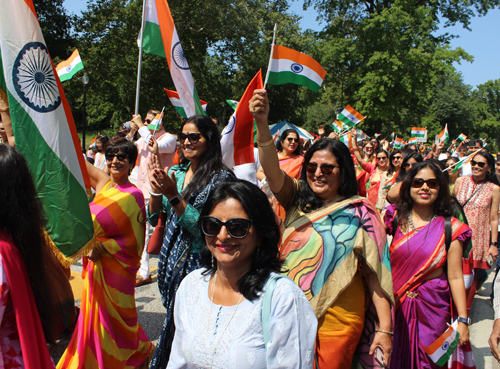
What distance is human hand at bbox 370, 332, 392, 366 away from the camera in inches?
87.4

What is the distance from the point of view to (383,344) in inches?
87.6

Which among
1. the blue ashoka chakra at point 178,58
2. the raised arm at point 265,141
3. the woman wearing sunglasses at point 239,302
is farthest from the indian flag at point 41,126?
the blue ashoka chakra at point 178,58

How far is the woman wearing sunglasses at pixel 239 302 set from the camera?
1.47 m

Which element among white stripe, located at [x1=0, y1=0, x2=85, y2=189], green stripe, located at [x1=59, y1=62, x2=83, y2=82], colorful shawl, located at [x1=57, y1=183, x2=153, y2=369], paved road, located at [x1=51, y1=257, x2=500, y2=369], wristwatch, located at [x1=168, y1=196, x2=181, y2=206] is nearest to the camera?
white stripe, located at [x1=0, y1=0, x2=85, y2=189]

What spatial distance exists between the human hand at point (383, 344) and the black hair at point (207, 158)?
1352 mm

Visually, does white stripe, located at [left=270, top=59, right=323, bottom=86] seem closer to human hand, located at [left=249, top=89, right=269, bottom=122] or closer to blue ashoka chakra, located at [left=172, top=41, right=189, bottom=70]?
blue ashoka chakra, located at [left=172, top=41, right=189, bottom=70]

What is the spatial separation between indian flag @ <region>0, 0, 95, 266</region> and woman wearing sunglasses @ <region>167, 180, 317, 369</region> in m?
1.00

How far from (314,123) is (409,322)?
4095 centimetres

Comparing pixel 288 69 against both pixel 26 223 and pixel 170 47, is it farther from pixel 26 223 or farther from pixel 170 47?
pixel 26 223

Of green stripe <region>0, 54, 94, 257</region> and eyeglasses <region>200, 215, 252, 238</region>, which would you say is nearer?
eyeglasses <region>200, 215, 252, 238</region>

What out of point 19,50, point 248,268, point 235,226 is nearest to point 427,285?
point 248,268

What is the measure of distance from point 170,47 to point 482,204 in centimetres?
401

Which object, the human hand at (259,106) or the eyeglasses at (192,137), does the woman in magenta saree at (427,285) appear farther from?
the eyeglasses at (192,137)

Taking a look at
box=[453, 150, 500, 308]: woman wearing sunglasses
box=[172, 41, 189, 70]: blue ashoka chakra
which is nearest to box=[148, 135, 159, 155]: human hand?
box=[172, 41, 189, 70]: blue ashoka chakra
